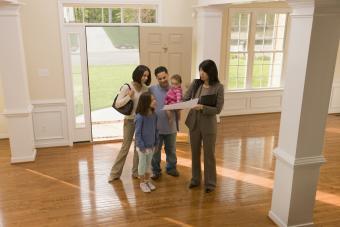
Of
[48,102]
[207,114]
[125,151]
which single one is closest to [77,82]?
[48,102]

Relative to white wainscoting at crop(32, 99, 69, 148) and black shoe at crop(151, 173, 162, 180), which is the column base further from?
white wainscoting at crop(32, 99, 69, 148)

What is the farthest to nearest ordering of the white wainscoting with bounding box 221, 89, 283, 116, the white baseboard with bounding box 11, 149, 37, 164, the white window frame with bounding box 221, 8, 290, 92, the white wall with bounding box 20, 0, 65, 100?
the white wainscoting with bounding box 221, 89, 283, 116 < the white window frame with bounding box 221, 8, 290, 92 < the white wall with bounding box 20, 0, 65, 100 < the white baseboard with bounding box 11, 149, 37, 164

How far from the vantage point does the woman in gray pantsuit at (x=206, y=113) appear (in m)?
3.57

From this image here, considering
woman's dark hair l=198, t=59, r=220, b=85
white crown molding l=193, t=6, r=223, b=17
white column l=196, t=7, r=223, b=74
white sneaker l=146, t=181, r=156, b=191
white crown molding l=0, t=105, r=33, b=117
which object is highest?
white crown molding l=193, t=6, r=223, b=17

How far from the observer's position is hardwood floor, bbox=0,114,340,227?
138 inches

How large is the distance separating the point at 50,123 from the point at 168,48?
8.27 ft

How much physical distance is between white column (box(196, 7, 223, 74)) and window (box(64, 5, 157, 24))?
0.95 m

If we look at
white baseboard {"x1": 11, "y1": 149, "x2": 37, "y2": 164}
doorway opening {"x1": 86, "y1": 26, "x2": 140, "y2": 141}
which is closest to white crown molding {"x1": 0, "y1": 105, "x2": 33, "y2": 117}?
white baseboard {"x1": 11, "y1": 149, "x2": 37, "y2": 164}

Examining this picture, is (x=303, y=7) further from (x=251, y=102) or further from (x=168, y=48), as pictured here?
(x=251, y=102)

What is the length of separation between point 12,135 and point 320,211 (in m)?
4.51

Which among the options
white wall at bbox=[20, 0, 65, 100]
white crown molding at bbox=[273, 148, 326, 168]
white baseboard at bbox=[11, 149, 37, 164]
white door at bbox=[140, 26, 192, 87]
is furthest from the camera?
white door at bbox=[140, 26, 192, 87]

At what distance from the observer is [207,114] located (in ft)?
11.9

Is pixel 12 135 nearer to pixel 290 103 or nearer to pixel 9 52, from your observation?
pixel 9 52

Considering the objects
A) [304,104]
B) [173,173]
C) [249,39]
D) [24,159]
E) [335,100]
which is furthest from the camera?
[335,100]
